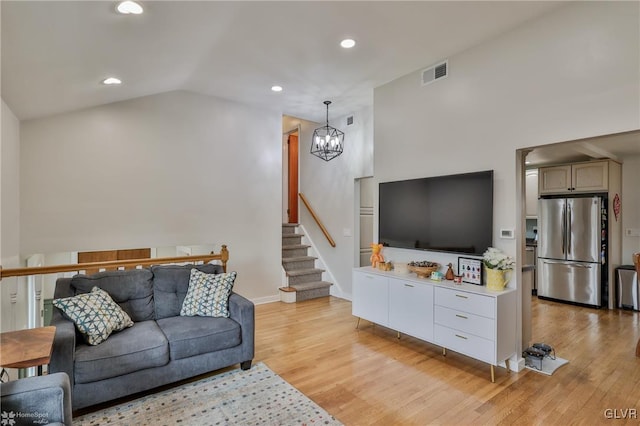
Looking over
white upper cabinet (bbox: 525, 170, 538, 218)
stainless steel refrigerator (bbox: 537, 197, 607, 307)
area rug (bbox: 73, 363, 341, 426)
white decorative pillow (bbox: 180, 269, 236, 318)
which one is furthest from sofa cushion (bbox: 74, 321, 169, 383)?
white upper cabinet (bbox: 525, 170, 538, 218)

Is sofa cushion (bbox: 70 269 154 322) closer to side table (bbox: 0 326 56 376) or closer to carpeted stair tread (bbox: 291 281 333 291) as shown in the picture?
side table (bbox: 0 326 56 376)

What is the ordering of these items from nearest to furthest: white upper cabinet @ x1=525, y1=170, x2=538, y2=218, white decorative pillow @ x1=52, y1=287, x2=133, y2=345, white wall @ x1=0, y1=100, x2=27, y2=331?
white decorative pillow @ x1=52, y1=287, x2=133, y2=345 → white wall @ x1=0, y1=100, x2=27, y2=331 → white upper cabinet @ x1=525, y1=170, x2=538, y2=218

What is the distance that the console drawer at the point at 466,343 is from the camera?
2971 millimetres

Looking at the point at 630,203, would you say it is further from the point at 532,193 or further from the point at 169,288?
the point at 169,288

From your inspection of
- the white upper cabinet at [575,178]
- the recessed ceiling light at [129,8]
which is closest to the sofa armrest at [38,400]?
the recessed ceiling light at [129,8]

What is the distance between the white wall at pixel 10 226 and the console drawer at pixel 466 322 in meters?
4.02

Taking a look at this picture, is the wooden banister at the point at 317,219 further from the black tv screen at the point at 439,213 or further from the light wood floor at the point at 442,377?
the light wood floor at the point at 442,377

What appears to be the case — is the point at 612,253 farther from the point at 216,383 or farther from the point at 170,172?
the point at 170,172

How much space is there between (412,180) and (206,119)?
10.4 feet

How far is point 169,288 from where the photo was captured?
3.36 meters

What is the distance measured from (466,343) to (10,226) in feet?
15.1

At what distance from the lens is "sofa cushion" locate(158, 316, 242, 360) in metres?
2.77

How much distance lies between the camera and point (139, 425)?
7.59 ft

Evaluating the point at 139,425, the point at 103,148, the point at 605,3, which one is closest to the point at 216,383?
the point at 139,425
